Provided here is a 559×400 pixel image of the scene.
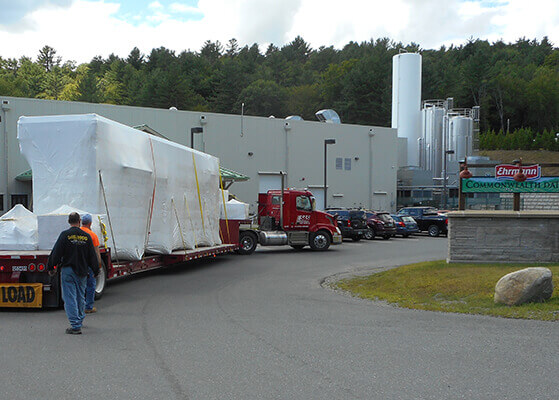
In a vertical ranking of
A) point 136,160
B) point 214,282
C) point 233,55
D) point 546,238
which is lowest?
point 214,282

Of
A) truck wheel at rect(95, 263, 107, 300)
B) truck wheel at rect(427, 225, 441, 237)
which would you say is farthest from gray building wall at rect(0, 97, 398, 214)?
truck wheel at rect(95, 263, 107, 300)

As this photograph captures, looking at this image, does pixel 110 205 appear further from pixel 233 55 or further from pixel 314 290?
pixel 233 55

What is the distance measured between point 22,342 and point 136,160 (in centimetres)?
676

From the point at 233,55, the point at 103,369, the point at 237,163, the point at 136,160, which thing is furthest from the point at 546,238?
the point at 233,55

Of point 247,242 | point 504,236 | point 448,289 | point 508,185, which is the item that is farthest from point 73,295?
point 247,242

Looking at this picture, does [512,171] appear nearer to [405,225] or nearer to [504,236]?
[504,236]

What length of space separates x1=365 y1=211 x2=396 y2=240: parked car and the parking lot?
812 inches

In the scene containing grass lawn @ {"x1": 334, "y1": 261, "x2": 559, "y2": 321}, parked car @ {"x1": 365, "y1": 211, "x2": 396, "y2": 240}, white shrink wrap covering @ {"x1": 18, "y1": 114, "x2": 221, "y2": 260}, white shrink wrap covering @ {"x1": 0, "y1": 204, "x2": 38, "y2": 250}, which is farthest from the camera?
parked car @ {"x1": 365, "y1": 211, "x2": 396, "y2": 240}

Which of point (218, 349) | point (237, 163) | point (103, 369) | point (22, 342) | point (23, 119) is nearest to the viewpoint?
point (103, 369)

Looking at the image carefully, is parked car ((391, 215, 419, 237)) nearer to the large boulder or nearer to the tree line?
the large boulder

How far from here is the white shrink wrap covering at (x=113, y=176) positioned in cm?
1230

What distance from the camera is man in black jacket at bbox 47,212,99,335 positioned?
8453mm

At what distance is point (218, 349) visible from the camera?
7.43m

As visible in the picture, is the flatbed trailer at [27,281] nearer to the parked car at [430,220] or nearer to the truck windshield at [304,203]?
the truck windshield at [304,203]
